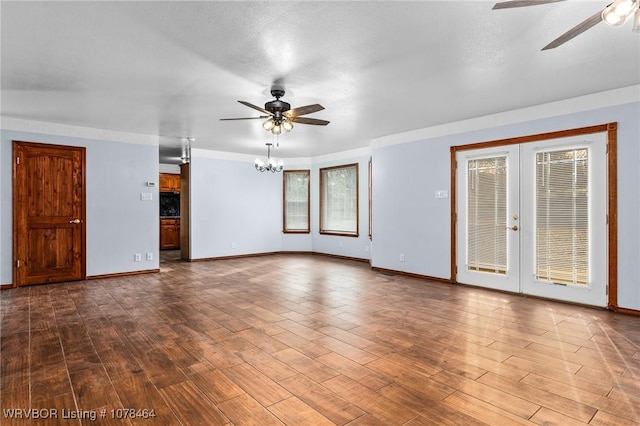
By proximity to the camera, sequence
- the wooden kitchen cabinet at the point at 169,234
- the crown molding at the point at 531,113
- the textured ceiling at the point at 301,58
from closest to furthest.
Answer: the textured ceiling at the point at 301,58, the crown molding at the point at 531,113, the wooden kitchen cabinet at the point at 169,234

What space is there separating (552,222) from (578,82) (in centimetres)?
171

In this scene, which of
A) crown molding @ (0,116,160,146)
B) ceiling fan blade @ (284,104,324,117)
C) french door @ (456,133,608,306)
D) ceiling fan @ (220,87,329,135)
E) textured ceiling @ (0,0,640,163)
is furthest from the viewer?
crown molding @ (0,116,160,146)

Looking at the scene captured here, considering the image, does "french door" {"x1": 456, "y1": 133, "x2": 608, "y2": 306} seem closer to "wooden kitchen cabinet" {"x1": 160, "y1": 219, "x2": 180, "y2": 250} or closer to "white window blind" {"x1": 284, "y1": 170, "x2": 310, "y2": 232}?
"white window blind" {"x1": 284, "y1": 170, "x2": 310, "y2": 232}

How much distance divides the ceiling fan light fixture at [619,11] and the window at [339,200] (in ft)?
20.7

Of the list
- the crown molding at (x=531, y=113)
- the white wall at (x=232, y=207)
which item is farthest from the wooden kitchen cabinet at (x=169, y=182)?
the crown molding at (x=531, y=113)

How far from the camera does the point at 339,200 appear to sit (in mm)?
8711

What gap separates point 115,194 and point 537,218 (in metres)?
6.72

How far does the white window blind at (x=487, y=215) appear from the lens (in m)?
5.02

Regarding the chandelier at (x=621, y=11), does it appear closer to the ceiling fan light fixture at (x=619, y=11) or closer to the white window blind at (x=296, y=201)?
the ceiling fan light fixture at (x=619, y=11)

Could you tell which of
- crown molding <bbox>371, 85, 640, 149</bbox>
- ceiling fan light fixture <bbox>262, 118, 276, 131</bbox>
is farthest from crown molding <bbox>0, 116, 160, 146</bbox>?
crown molding <bbox>371, 85, 640, 149</bbox>

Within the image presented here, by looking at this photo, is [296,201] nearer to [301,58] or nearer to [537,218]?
[537,218]

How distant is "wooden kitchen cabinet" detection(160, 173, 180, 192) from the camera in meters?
10.5

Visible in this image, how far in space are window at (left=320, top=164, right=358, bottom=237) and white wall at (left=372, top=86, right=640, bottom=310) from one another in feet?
5.05

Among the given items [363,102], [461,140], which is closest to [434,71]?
[363,102]
